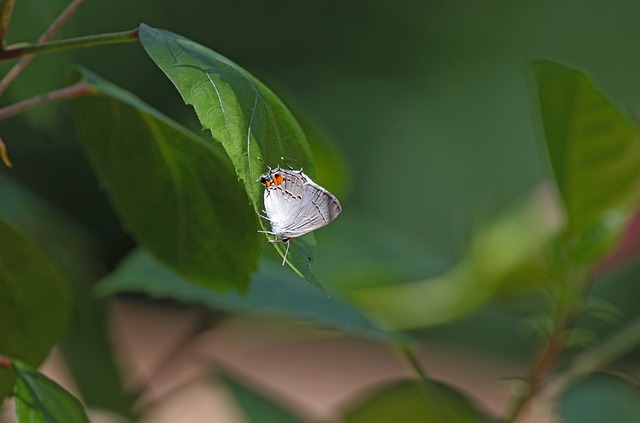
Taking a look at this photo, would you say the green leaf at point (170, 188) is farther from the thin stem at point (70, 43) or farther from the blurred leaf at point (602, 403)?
the blurred leaf at point (602, 403)

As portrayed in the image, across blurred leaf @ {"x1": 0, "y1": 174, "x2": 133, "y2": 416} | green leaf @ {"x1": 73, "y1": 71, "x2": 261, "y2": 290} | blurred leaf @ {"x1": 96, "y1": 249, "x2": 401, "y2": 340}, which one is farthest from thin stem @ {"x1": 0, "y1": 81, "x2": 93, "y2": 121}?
blurred leaf @ {"x1": 0, "y1": 174, "x2": 133, "y2": 416}

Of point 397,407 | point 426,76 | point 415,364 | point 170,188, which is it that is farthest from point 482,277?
point 426,76

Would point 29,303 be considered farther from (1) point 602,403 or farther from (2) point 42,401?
(1) point 602,403

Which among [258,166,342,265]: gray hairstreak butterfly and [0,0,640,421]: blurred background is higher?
[258,166,342,265]: gray hairstreak butterfly

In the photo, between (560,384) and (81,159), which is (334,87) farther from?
(560,384)

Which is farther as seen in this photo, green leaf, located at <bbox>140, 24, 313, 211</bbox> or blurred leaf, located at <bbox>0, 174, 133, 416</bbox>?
blurred leaf, located at <bbox>0, 174, 133, 416</bbox>

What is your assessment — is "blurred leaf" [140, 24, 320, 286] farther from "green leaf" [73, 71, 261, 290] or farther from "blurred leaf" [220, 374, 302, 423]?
"blurred leaf" [220, 374, 302, 423]

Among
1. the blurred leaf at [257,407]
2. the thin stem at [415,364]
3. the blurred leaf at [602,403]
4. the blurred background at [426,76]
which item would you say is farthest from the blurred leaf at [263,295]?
the blurred background at [426,76]
